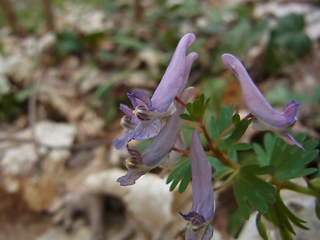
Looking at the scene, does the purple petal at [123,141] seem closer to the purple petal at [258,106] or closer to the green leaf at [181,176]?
the green leaf at [181,176]

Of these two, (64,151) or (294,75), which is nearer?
(64,151)

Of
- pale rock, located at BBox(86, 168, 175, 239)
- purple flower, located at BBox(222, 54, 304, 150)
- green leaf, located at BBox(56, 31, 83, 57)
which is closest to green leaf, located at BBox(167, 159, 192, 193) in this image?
purple flower, located at BBox(222, 54, 304, 150)

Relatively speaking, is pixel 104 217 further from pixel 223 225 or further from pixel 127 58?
pixel 127 58

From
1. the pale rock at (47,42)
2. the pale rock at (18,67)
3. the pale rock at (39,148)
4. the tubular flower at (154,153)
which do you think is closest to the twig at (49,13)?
the pale rock at (47,42)

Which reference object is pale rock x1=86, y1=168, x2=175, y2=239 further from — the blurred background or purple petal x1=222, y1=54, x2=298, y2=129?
purple petal x1=222, y1=54, x2=298, y2=129

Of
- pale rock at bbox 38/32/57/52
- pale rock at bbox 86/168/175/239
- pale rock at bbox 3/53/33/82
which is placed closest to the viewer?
pale rock at bbox 86/168/175/239

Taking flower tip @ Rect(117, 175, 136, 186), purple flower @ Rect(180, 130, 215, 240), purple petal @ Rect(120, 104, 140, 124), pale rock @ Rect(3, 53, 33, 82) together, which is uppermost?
pale rock @ Rect(3, 53, 33, 82)

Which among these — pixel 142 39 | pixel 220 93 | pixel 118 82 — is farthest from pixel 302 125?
pixel 142 39
